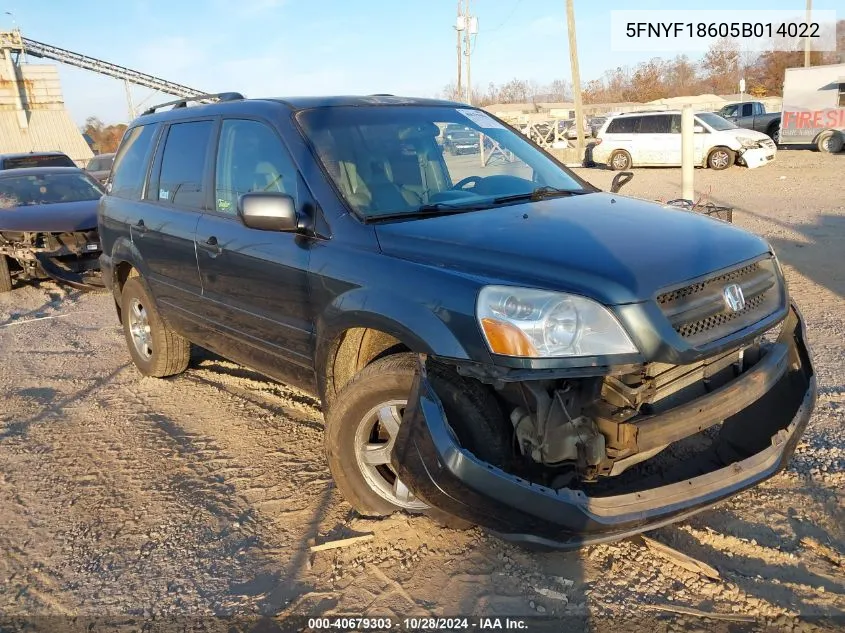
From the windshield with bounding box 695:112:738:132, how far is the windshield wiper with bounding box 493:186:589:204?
18.4m

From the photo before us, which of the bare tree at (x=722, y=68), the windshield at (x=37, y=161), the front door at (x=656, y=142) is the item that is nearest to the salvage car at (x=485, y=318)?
the windshield at (x=37, y=161)

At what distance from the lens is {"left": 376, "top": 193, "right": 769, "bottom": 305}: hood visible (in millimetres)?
2566

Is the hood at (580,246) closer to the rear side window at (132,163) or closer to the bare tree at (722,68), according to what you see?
the rear side window at (132,163)

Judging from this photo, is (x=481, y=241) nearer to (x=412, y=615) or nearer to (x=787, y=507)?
(x=412, y=615)

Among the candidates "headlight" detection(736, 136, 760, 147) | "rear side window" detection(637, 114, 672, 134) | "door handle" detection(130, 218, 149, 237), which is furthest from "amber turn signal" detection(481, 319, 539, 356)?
"rear side window" detection(637, 114, 672, 134)

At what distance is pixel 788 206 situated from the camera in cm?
1260

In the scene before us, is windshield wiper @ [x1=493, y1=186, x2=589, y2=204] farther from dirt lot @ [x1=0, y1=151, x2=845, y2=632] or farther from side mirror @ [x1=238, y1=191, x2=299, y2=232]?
dirt lot @ [x1=0, y1=151, x2=845, y2=632]

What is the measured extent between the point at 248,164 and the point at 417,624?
8.49 feet

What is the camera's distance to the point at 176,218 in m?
4.47

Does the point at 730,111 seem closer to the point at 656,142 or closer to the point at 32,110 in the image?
the point at 656,142

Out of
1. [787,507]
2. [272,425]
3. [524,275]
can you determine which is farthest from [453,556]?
[272,425]

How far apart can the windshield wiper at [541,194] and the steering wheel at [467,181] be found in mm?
227

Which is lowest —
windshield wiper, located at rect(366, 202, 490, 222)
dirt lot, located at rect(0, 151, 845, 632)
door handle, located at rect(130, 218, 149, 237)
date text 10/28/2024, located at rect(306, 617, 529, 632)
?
date text 10/28/2024, located at rect(306, 617, 529, 632)

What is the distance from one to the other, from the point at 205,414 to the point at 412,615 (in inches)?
104
